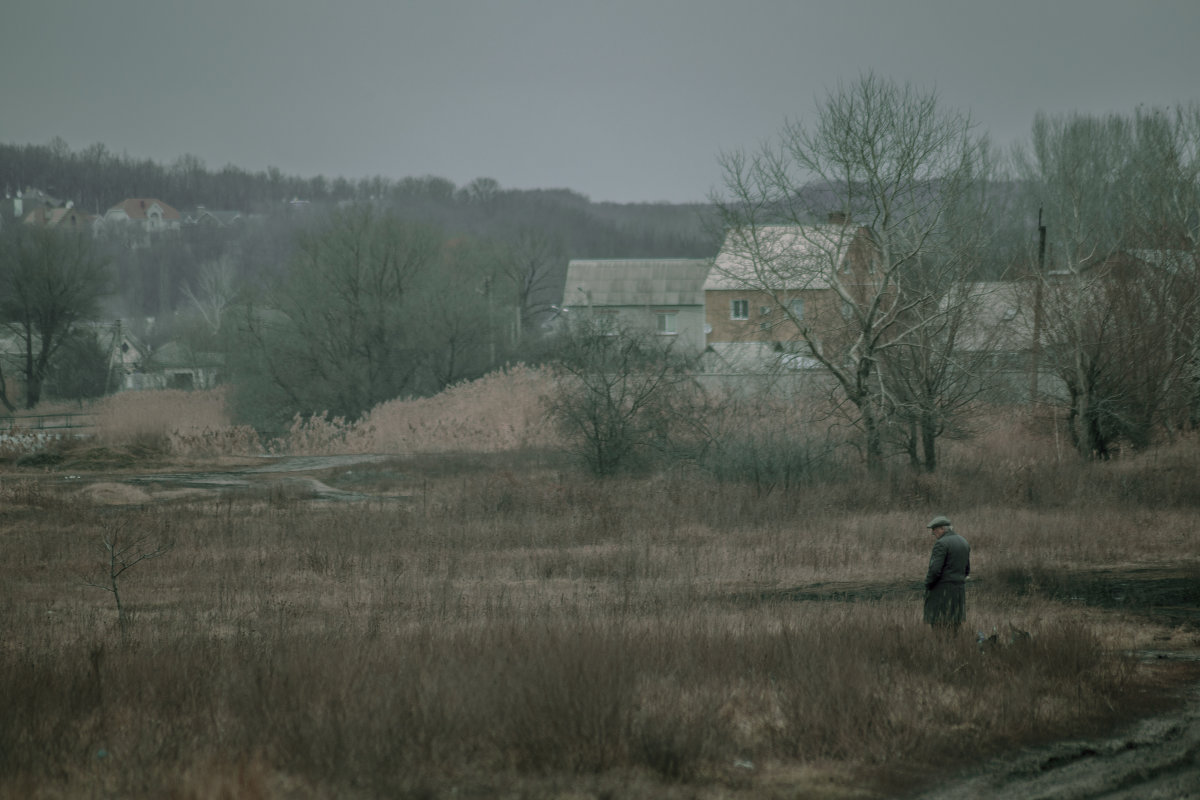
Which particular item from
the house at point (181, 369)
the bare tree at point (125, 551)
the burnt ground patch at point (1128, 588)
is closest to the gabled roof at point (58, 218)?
the house at point (181, 369)

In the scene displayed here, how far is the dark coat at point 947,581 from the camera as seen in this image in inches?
409

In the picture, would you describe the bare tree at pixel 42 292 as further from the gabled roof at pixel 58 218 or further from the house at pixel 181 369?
the house at pixel 181 369

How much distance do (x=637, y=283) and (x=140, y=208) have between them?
3672 inches

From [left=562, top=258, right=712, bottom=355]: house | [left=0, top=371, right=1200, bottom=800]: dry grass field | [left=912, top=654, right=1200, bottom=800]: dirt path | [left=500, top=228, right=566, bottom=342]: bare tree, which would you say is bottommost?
[left=912, top=654, right=1200, bottom=800]: dirt path

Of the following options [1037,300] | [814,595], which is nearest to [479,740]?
[814,595]

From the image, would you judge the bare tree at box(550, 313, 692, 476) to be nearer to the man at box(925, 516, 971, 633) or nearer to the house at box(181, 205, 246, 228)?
the man at box(925, 516, 971, 633)

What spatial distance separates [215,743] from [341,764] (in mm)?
1007

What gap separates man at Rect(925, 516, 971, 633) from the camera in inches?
409

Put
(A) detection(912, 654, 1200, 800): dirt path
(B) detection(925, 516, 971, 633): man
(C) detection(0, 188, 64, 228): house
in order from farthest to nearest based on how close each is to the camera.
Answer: (C) detection(0, 188, 64, 228): house, (B) detection(925, 516, 971, 633): man, (A) detection(912, 654, 1200, 800): dirt path

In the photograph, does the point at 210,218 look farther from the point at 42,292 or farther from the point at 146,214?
the point at 42,292

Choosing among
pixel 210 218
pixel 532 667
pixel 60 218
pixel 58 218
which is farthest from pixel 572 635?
pixel 210 218

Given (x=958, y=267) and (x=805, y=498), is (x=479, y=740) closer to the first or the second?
(x=805, y=498)

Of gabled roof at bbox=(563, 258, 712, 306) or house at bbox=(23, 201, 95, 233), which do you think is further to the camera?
gabled roof at bbox=(563, 258, 712, 306)

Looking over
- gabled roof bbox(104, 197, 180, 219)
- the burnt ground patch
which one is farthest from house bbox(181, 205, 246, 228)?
the burnt ground patch
